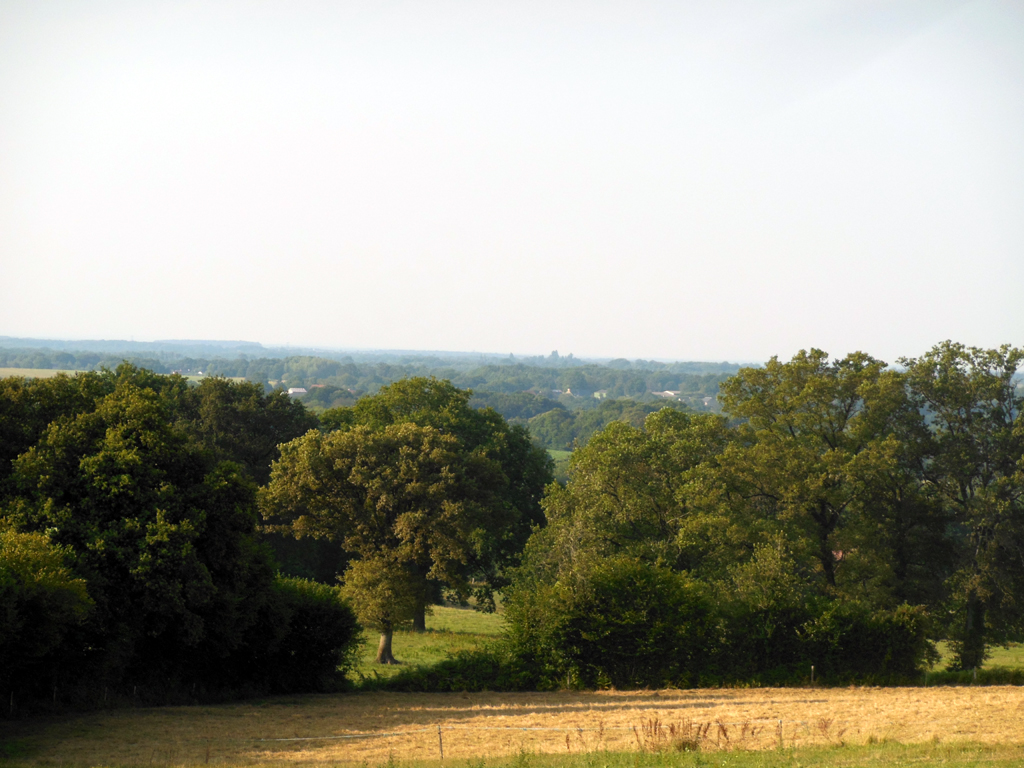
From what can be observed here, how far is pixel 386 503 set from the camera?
29891 mm

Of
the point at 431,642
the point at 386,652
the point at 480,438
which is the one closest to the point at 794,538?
the point at 386,652

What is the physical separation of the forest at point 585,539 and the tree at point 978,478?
0.10 metres

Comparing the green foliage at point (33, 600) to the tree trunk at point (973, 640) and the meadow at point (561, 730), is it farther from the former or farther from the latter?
the tree trunk at point (973, 640)

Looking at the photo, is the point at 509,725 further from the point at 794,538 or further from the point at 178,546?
the point at 794,538

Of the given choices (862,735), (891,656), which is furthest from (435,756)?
(891,656)

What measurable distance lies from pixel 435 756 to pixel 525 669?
11302 millimetres

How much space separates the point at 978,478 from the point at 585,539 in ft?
51.7

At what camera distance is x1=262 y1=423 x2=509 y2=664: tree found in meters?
29.4

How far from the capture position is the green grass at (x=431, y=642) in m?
29.0

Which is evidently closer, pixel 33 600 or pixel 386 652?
pixel 33 600

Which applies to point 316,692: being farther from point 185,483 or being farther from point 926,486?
point 926,486

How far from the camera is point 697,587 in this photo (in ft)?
88.6

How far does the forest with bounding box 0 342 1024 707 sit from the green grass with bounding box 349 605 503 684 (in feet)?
3.93

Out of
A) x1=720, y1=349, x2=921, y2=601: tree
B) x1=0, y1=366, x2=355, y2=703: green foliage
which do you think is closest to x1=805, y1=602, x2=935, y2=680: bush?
x1=720, y1=349, x2=921, y2=601: tree
